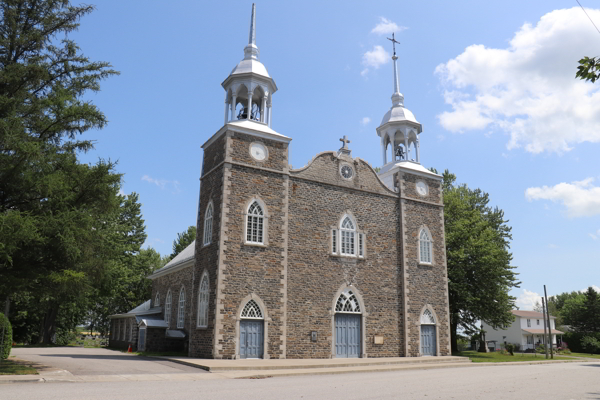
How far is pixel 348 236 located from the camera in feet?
79.5

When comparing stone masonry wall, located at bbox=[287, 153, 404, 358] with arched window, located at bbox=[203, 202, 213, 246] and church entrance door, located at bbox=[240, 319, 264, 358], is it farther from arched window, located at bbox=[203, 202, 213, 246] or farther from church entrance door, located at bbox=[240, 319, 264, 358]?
arched window, located at bbox=[203, 202, 213, 246]

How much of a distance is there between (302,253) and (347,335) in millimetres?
4651

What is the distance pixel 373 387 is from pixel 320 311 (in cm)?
1022

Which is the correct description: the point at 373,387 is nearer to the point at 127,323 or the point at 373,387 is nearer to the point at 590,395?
the point at 590,395

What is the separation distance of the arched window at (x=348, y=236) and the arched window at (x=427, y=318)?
18.1ft

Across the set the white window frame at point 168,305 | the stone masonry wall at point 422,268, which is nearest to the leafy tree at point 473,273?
the stone masonry wall at point 422,268

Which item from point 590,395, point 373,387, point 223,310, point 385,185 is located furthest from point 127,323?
point 590,395

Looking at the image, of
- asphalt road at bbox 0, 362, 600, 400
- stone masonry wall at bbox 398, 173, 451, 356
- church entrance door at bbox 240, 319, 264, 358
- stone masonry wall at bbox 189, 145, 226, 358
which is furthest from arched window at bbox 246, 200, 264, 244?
stone masonry wall at bbox 398, 173, 451, 356

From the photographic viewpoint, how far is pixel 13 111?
16.1 m

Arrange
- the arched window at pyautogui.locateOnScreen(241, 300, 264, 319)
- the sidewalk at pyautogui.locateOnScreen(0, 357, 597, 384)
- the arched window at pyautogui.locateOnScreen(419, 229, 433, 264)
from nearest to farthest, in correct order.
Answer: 1. the sidewalk at pyautogui.locateOnScreen(0, 357, 597, 384)
2. the arched window at pyautogui.locateOnScreen(241, 300, 264, 319)
3. the arched window at pyautogui.locateOnScreen(419, 229, 433, 264)

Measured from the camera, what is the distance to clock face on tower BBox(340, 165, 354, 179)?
2483cm

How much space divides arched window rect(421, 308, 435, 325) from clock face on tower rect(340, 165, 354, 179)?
8445 mm

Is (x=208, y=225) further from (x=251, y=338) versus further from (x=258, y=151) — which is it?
(x=251, y=338)

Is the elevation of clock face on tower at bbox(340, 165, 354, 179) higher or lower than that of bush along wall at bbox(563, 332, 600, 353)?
higher
